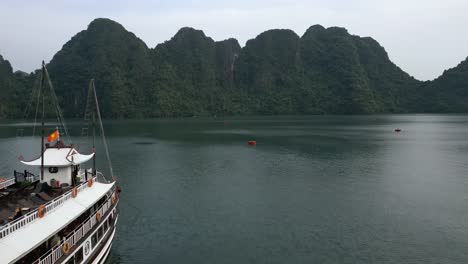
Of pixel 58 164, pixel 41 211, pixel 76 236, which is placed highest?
pixel 58 164

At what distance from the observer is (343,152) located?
272 ft

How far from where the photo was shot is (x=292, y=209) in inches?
1511

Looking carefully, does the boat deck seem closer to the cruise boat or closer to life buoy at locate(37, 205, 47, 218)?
the cruise boat

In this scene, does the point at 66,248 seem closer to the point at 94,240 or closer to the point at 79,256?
the point at 79,256

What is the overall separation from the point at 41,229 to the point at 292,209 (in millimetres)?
26574

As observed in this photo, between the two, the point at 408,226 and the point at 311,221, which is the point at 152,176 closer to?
the point at 311,221

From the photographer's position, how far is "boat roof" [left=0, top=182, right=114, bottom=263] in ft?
48.5

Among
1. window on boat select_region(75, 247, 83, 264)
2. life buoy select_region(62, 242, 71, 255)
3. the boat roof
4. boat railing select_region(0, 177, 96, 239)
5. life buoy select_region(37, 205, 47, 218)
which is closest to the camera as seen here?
the boat roof

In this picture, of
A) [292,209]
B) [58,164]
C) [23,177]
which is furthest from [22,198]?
[292,209]

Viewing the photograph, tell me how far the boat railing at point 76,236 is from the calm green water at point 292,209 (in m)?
4.41

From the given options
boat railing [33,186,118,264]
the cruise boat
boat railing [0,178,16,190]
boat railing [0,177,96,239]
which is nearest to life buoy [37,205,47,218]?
the cruise boat

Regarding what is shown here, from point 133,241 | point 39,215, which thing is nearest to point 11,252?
point 39,215

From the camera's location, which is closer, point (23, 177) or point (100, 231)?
point (100, 231)

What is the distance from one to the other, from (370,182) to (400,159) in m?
25.7
